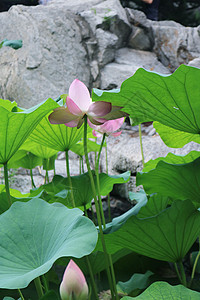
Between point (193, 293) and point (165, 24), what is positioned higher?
point (193, 293)

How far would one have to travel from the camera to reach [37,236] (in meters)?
0.50

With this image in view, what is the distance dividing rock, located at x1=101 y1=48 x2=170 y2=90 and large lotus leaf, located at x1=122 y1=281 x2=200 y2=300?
11.4ft

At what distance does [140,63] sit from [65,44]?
1040mm

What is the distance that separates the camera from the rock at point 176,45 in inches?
175

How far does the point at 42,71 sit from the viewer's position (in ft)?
12.3

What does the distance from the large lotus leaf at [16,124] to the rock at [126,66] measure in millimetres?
3360

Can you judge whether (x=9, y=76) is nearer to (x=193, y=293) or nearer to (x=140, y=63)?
(x=140, y=63)

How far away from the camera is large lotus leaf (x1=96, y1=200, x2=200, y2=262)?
0.60 metres

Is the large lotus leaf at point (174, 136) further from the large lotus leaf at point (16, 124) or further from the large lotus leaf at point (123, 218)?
the large lotus leaf at point (16, 124)

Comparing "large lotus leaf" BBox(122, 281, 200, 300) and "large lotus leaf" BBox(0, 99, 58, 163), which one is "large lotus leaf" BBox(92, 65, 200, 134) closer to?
"large lotus leaf" BBox(0, 99, 58, 163)

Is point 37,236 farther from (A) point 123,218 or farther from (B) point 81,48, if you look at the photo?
(B) point 81,48

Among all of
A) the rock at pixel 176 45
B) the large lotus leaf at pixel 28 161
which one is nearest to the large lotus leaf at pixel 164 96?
the large lotus leaf at pixel 28 161

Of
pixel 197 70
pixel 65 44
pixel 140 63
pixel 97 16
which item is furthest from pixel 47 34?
pixel 197 70

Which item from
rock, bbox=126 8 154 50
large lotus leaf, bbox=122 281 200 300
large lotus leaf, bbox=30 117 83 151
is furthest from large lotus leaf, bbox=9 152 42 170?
rock, bbox=126 8 154 50
